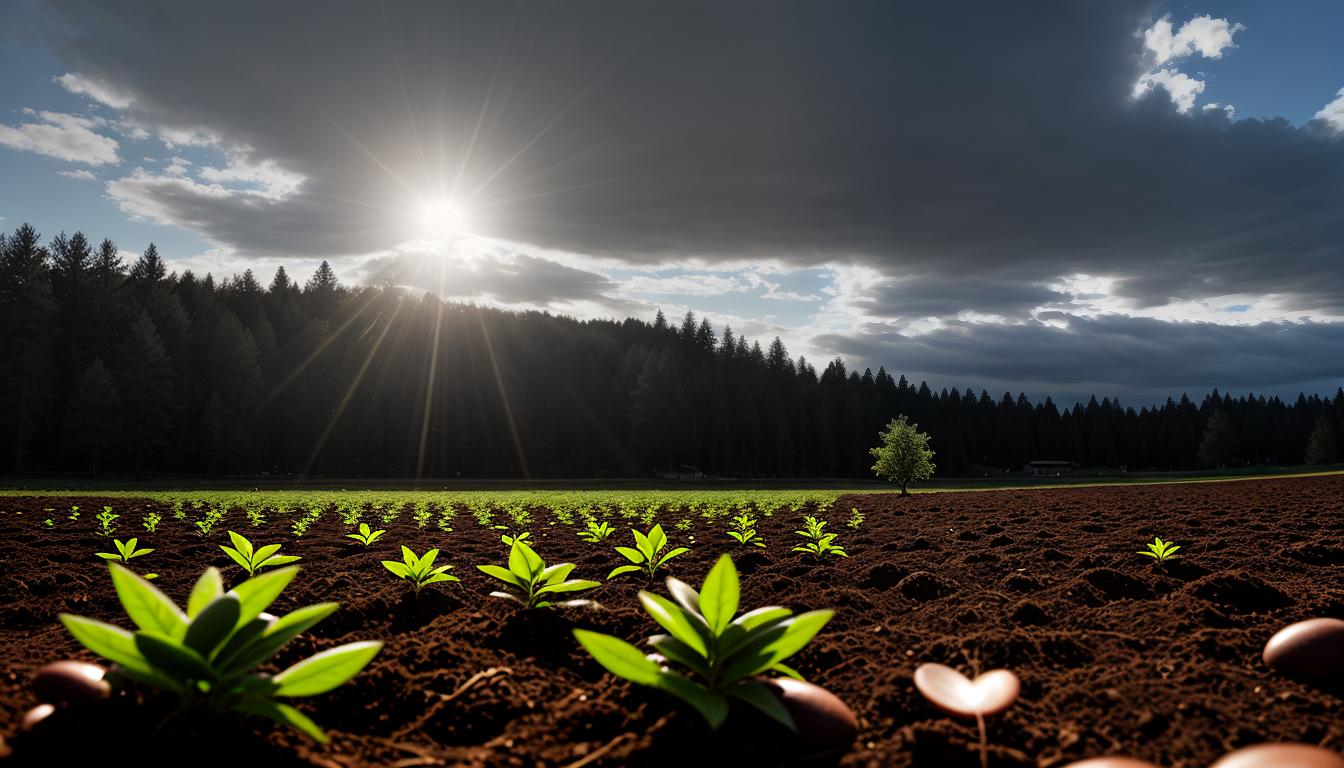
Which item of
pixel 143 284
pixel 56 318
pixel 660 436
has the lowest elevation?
pixel 660 436

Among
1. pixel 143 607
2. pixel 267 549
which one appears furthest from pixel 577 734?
pixel 267 549

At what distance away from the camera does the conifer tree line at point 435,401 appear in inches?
2026

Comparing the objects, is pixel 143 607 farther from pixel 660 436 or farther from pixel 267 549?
pixel 660 436

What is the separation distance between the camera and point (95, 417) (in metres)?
47.2

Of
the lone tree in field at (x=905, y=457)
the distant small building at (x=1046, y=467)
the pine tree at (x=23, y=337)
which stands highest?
the pine tree at (x=23, y=337)

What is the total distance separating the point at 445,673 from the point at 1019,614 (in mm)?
3201

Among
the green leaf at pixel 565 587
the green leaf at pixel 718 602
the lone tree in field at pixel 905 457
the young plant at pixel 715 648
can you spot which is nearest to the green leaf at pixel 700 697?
the young plant at pixel 715 648

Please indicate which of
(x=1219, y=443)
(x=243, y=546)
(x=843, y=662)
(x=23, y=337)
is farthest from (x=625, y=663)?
(x=1219, y=443)

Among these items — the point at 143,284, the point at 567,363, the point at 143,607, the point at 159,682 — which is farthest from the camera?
the point at 567,363

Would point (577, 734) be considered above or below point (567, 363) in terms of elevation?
below

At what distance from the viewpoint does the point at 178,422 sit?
190ft

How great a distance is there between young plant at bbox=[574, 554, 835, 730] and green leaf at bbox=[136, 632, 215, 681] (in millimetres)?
1045

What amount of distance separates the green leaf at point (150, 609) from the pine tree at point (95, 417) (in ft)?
193

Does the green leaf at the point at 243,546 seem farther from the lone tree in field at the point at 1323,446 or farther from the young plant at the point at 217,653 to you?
the lone tree in field at the point at 1323,446
